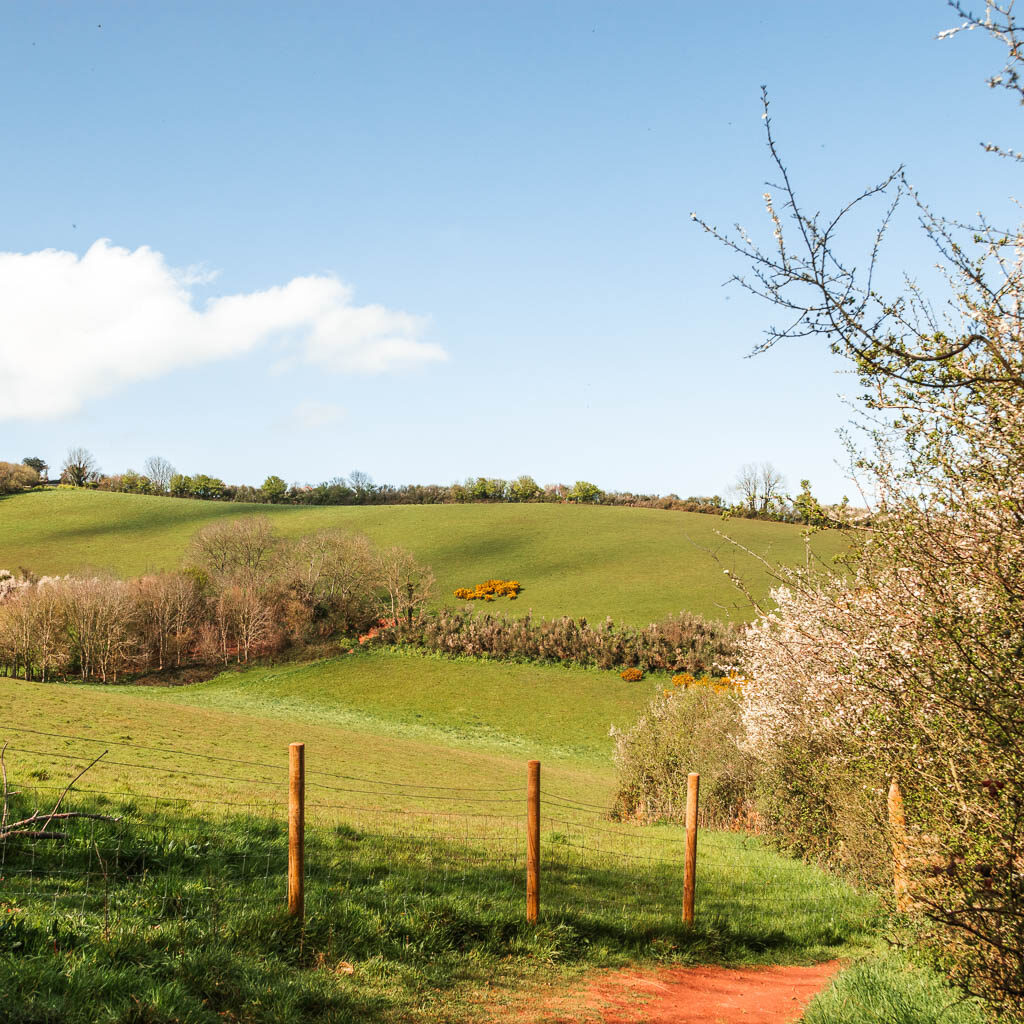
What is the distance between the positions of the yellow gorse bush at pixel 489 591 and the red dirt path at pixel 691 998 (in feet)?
168

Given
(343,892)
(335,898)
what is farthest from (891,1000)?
(343,892)

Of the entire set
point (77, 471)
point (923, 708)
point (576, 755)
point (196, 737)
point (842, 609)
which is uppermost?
point (77, 471)

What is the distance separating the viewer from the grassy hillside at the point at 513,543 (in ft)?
193

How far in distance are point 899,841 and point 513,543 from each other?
2681 inches

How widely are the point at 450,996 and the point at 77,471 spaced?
377 feet

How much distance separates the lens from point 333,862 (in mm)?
9164

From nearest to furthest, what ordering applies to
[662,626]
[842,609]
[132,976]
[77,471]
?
[132,976] → [842,609] → [662,626] → [77,471]

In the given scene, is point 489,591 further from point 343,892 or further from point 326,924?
point 326,924

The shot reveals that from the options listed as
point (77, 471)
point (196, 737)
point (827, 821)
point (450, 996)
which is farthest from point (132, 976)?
point (77, 471)

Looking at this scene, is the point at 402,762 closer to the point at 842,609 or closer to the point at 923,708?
the point at 842,609

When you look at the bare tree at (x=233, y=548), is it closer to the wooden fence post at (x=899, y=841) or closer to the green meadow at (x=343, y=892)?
the green meadow at (x=343, y=892)

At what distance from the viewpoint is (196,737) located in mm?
23938

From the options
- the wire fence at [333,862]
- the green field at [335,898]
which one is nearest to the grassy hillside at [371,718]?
the green field at [335,898]

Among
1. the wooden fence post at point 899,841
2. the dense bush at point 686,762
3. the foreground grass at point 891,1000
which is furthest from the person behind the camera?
the dense bush at point 686,762
